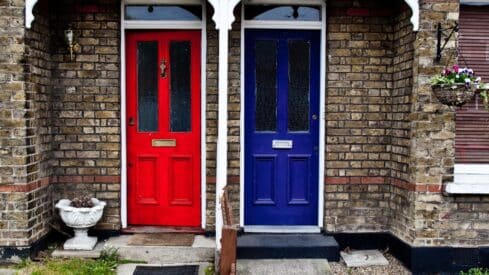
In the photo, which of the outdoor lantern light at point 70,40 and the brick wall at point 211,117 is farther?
the brick wall at point 211,117

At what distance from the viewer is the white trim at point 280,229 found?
229 inches

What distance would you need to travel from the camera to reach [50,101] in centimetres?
574

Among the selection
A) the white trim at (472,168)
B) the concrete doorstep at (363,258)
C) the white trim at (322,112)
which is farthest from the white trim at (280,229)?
the white trim at (472,168)

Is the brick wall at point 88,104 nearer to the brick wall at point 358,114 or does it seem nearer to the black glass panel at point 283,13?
the black glass panel at point 283,13

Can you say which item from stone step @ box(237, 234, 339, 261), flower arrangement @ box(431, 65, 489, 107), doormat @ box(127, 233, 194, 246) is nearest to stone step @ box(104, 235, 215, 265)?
doormat @ box(127, 233, 194, 246)

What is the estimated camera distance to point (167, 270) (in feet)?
16.9

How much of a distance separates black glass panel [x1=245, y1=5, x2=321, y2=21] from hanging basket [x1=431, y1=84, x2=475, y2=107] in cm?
172

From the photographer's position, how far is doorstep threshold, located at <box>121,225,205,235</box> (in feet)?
19.4

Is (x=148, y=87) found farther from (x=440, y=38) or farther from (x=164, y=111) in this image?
(x=440, y=38)

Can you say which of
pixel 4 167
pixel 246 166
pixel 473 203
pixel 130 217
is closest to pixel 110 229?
pixel 130 217

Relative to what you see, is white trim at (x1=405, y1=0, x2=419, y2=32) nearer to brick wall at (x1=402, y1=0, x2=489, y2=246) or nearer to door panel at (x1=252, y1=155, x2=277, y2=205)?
brick wall at (x1=402, y1=0, x2=489, y2=246)

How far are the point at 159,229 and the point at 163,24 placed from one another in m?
2.38

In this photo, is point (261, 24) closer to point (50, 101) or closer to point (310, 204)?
point (310, 204)

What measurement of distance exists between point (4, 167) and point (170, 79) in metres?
2.01
